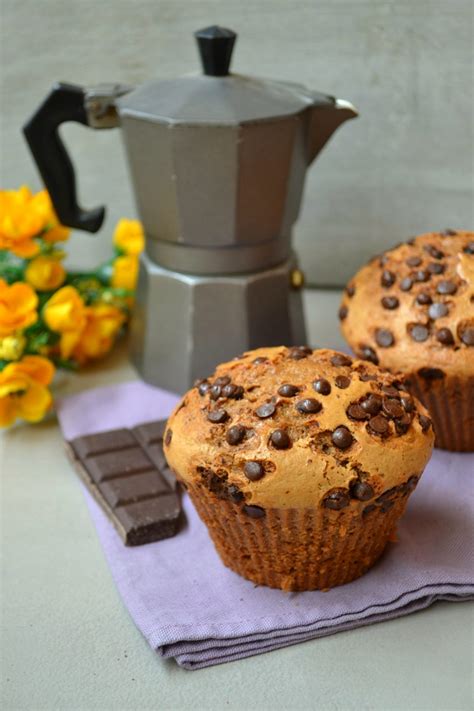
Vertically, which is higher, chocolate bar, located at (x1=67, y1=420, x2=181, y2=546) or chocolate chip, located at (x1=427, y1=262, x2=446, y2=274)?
chocolate chip, located at (x1=427, y1=262, x2=446, y2=274)

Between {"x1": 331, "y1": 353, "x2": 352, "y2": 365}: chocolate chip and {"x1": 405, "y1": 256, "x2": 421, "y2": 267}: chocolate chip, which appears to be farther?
{"x1": 405, "y1": 256, "x2": 421, "y2": 267}: chocolate chip

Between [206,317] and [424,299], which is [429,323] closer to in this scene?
[424,299]

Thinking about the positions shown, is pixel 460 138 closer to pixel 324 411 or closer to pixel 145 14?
pixel 145 14

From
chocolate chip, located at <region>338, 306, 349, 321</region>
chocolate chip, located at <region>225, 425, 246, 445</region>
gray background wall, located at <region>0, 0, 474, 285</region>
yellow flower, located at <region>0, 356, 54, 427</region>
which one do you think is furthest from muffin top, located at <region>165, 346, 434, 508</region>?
gray background wall, located at <region>0, 0, 474, 285</region>

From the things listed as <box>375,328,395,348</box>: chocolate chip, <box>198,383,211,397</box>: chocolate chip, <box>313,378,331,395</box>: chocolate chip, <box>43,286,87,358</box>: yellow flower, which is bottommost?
<box>43,286,87,358</box>: yellow flower

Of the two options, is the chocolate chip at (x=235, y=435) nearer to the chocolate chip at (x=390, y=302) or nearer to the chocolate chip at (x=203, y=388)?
the chocolate chip at (x=203, y=388)

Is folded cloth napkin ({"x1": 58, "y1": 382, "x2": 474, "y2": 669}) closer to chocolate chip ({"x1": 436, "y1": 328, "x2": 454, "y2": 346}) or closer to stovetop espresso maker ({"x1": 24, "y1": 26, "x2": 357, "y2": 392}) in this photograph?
chocolate chip ({"x1": 436, "y1": 328, "x2": 454, "y2": 346})

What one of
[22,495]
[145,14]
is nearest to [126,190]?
[145,14]
